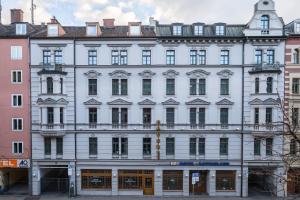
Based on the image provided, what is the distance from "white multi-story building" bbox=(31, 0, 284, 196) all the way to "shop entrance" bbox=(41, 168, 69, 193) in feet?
4.90

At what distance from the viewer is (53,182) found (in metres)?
27.1

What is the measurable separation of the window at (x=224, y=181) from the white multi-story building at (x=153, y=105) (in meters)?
0.11

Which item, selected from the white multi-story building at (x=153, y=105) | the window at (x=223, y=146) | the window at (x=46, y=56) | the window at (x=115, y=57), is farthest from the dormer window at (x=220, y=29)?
the window at (x=46, y=56)

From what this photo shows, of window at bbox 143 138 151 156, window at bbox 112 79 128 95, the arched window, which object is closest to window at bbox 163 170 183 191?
window at bbox 143 138 151 156

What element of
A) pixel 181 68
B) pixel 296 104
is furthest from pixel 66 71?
pixel 296 104

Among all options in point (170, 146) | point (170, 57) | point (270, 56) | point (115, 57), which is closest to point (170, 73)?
point (170, 57)

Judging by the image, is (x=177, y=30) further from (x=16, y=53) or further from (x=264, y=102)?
(x=16, y=53)

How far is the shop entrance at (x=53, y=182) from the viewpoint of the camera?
26.0 meters

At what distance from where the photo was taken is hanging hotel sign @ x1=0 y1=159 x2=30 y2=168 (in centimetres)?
2464

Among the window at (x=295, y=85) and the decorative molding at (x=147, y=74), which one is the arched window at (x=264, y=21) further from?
the decorative molding at (x=147, y=74)

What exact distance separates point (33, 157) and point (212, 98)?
798 inches

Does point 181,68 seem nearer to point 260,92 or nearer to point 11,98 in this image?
point 260,92

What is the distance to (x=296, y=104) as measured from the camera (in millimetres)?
23969

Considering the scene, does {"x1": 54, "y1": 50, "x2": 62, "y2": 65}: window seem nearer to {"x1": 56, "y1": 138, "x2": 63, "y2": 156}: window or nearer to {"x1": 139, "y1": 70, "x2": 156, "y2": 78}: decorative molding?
{"x1": 56, "y1": 138, "x2": 63, "y2": 156}: window
